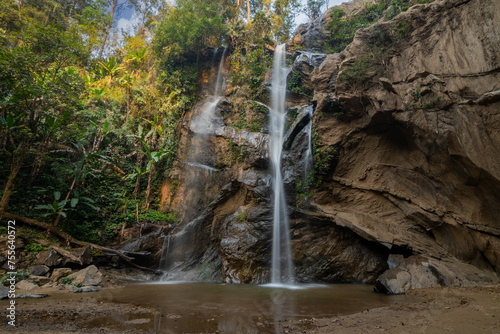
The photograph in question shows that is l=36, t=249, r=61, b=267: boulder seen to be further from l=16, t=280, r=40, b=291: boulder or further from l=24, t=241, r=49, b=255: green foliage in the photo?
l=16, t=280, r=40, b=291: boulder

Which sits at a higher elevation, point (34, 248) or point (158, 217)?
point (158, 217)

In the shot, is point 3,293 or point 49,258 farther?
point 49,258

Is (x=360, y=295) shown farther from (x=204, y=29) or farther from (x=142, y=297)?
(x=204, y=29)

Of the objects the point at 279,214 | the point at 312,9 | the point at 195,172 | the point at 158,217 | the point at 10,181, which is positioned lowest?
the point at 158,217

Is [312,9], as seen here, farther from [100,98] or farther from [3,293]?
[3,293]

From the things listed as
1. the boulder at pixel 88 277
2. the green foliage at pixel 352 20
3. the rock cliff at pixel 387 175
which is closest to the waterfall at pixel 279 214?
the rock cliff at pixel 387 175

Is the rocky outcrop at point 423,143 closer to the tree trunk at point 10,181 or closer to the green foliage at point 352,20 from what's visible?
the green foliage at point 352,20

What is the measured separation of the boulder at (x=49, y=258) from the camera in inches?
310

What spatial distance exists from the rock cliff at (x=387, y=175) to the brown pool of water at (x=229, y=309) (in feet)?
8.11

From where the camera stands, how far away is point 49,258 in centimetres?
794

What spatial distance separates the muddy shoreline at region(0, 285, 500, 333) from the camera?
3.54m

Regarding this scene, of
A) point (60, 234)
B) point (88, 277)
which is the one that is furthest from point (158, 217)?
point (88, 277)

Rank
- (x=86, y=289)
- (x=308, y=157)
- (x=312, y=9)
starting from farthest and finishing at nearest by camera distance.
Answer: (x=312, y=9) → (x=308, y=157) → (x=86, y=289)

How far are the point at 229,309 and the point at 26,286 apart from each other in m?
5.46
